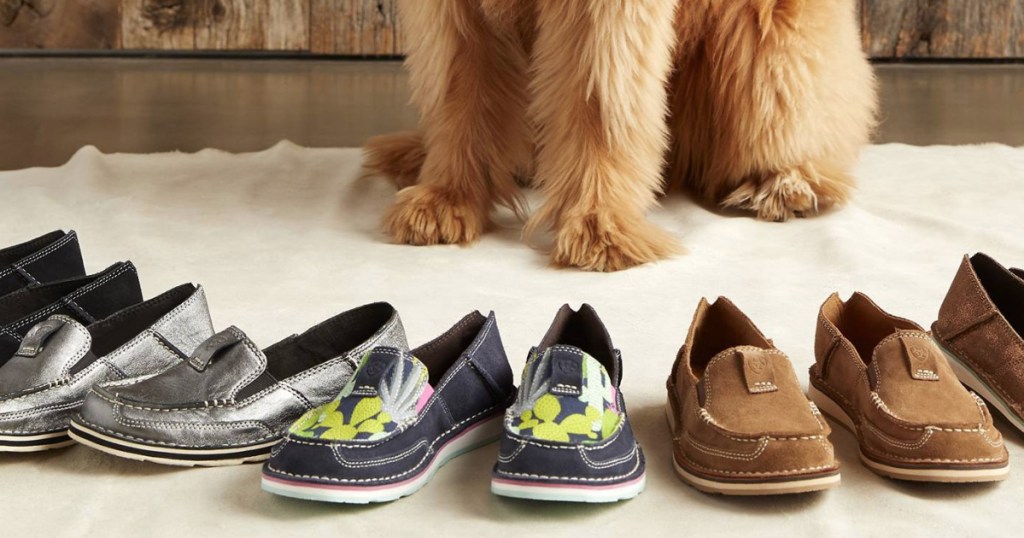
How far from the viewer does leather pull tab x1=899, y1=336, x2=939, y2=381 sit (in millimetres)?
1049

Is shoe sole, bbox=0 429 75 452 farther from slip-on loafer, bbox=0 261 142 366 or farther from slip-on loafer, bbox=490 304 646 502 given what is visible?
slip-on loafer, bbox=490 304 646 502

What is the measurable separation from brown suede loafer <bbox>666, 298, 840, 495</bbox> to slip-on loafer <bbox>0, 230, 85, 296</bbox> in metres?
0.77

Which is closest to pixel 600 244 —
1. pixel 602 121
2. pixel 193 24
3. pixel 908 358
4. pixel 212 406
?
pixel 602 121

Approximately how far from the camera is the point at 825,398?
3.89 ft

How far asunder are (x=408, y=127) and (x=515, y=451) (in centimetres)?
202

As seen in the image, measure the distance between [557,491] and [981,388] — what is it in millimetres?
513

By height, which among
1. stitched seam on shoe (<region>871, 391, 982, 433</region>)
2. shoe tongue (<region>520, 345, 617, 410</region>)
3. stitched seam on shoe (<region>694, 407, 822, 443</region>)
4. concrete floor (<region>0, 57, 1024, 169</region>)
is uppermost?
shoe tongue (<region>520, 345, 617, 410</region>)

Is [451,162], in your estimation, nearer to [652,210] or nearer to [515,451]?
[652,210]

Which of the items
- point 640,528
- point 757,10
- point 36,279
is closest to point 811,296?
point 757,10

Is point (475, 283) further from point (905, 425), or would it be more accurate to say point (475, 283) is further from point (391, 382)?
point (905, 425)

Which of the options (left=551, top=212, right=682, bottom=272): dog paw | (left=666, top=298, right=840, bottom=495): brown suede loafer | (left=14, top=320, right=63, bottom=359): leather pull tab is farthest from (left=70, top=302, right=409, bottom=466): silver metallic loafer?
(left=551, top=212, right=682, bottom=272): dog paw

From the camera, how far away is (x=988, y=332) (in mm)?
1153

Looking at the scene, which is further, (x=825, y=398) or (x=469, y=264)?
(x=469, y=264)

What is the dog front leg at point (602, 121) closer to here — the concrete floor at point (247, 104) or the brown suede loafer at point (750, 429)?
the brown suede loafer at point (750, 429)
